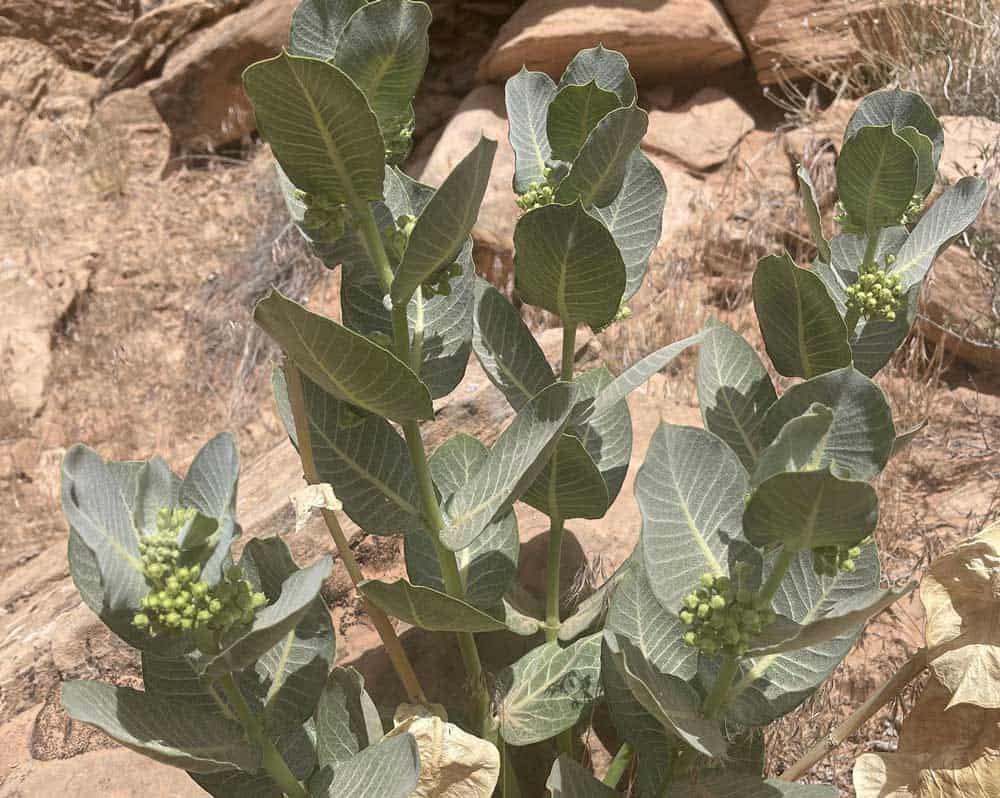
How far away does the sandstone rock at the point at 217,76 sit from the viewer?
5.82 m

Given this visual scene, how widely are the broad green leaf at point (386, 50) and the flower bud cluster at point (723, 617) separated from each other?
726 mm

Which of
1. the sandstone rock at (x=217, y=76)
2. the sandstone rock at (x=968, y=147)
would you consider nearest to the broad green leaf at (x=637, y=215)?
the sandstone rock at (x=968, y=147)

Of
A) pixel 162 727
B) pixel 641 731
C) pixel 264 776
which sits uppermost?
pixel 162 727

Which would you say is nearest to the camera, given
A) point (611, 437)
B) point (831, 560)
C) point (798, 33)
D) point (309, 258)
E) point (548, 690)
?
point (831, 560)

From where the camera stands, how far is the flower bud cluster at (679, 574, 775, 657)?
1.24 m

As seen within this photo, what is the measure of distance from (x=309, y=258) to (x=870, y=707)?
13.8 ft

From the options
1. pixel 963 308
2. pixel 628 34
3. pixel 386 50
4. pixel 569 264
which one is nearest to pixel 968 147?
pixel 963 308

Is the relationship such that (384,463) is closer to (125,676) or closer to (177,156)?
(125,676)

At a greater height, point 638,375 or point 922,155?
point 922,155

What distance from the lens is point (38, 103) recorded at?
22.4ft

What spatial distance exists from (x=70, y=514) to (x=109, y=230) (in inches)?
206

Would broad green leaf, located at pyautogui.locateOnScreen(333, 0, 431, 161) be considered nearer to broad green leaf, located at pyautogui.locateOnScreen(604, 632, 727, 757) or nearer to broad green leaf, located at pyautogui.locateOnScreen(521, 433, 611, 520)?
broad green leaf, located at pyautogui.locateOnScreen(521, 433, 611, 520)

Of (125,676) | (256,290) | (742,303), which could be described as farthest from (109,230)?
(125,676)

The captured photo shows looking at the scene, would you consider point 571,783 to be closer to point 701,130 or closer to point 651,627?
point 651,627
